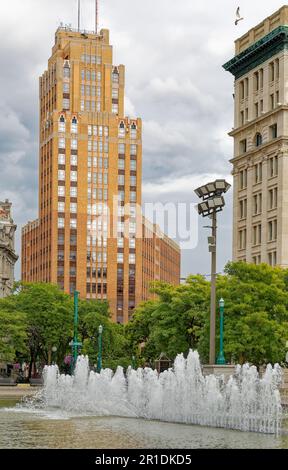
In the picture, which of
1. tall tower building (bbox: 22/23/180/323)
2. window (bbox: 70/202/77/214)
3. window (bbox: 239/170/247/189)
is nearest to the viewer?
window (bbox: 239/170/247/189)

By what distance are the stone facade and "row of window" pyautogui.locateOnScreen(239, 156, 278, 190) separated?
133ft

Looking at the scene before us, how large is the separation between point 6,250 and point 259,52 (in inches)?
1982

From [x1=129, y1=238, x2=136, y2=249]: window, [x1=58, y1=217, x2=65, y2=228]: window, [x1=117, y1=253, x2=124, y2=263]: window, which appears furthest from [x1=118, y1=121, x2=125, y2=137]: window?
[x1=117, y1=253, x2=124, y2=263]: window

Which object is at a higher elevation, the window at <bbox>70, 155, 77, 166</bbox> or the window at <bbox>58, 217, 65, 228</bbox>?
the window at <bbox>70, 155, 77, 166</bbox>

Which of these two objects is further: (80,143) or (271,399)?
(80,143)

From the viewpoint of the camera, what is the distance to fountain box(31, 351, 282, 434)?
123ft

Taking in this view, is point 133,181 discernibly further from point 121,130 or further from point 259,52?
point 259,52

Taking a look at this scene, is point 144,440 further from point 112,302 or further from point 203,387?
point 112,302

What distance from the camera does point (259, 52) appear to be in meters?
97.1

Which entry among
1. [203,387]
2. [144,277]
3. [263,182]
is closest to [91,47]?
[144,277]

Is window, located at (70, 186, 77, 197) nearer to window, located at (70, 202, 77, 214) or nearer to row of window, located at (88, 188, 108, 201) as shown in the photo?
window, located at (70, 202, 77, 214)

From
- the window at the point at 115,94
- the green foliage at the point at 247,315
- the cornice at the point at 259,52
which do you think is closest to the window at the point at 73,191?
the window at the point at 115,94

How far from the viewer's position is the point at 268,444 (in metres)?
30.4
